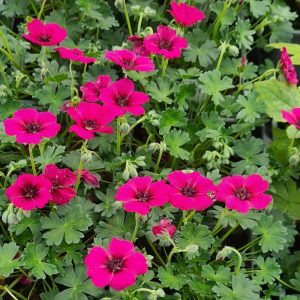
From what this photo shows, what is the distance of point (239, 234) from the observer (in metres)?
1.48

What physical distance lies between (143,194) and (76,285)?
Answer: 9.2 inches

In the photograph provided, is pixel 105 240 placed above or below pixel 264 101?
below

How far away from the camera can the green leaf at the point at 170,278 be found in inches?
46.5

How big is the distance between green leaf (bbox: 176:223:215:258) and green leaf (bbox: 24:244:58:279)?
0.27m

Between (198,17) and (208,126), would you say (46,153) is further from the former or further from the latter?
(198,17)

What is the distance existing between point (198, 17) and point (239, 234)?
0.56m

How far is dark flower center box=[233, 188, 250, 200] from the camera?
118 centimetres

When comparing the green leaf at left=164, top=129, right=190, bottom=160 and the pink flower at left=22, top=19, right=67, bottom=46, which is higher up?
the pink flower at left=22, top=19, right=67, bottom=46

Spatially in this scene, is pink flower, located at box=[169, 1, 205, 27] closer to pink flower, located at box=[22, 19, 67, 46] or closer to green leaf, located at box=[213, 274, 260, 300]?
pink flower, located at box=[22, 19, 67, 46]

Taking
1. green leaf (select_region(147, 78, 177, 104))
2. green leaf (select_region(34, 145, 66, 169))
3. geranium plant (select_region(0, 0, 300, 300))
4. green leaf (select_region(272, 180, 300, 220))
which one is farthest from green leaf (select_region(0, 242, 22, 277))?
green leaf (select_region(272, 180, 300, 220))

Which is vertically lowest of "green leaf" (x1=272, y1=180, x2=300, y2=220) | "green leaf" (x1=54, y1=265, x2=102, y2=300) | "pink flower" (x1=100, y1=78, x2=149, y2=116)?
"green leaf" (x1=54, y1=265, x2=102, y2=300)

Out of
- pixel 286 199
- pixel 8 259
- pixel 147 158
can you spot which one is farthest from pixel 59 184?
pixel 286 199

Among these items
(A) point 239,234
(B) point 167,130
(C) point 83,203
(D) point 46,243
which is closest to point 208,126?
(B) point 167,130

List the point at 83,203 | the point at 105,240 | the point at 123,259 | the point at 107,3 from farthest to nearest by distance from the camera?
1. the point at 107,3
2. the point at 83,203
3. the point at 105,240
4. the point at 123,259
